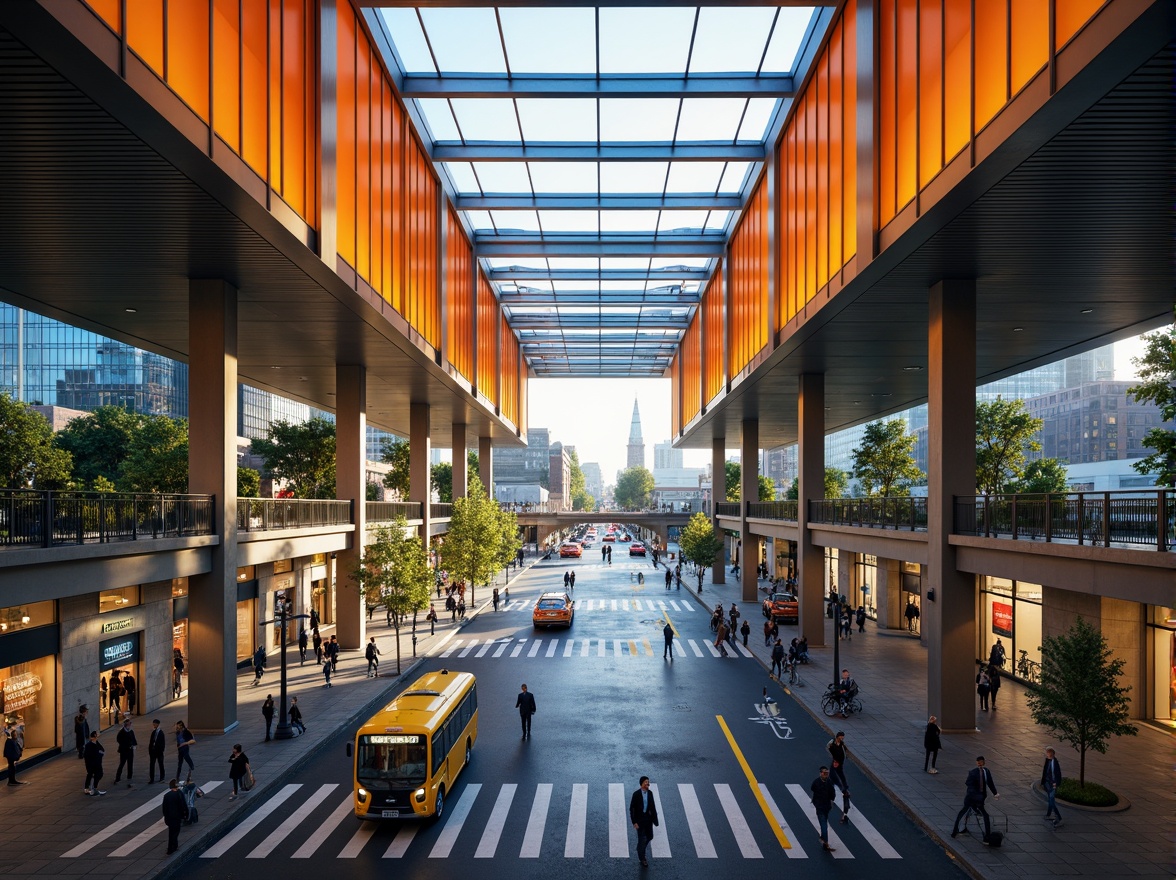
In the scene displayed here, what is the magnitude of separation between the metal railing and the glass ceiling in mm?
15240

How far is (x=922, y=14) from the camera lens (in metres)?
17.5

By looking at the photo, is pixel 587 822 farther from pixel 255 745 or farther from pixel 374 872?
pixel 255 745

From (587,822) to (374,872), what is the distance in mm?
4046

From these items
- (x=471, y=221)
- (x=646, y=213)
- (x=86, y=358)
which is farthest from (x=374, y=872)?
(x=86, y=358)

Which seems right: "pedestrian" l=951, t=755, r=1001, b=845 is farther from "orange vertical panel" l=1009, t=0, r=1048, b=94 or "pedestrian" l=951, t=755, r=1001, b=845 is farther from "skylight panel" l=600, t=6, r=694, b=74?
"skylight panel" l=600, t=6, r=694, b=74

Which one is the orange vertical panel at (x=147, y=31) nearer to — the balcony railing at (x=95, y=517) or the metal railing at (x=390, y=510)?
the balcony railing at (x=95, y=517)

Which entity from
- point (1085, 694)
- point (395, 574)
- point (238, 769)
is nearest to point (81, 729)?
point (238, 769)

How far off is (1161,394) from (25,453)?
41.4m

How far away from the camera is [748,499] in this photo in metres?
47.9

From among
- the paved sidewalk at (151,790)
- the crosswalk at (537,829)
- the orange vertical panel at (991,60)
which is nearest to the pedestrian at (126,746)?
the paved sidewalk at (151,790)

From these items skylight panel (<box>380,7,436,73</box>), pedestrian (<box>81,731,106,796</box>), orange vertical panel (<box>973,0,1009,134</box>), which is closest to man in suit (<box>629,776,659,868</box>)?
pedestrian (<box>81,731,106,796</box>)

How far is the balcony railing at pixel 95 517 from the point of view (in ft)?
47.4

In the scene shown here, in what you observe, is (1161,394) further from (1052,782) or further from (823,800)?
(823,800)

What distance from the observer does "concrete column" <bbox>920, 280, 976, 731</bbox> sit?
20.2m
